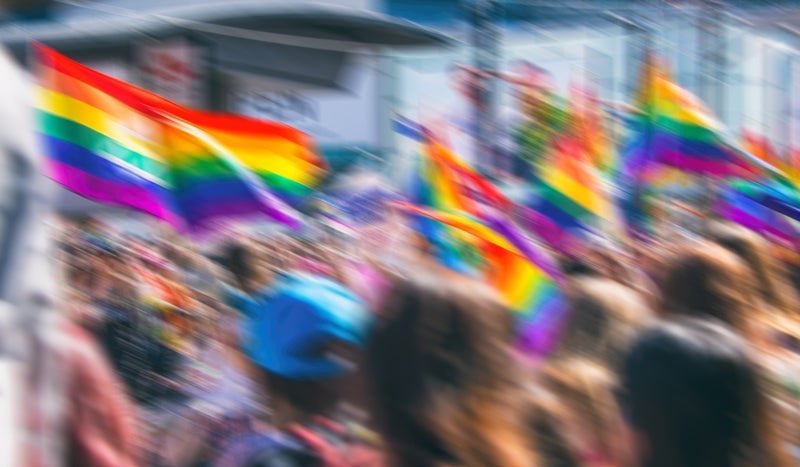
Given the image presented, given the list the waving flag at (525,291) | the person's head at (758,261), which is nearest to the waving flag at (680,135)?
the person's head at (758,261)

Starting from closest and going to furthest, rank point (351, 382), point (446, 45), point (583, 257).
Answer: point (351, 382), point (583, 257), point (446, 45)

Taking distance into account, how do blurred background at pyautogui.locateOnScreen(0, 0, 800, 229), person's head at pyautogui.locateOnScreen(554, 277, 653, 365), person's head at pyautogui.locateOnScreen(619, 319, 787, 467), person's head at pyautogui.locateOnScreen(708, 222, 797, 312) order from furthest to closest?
blurred background at pyautogui.locateOnScreen(0, 0, 800, 229) < person's head at pyautogui.locateOnScreen(708, 222, 797, 312) < person's head at pyautogui.locateOnScreen(554, 277, 653, 365) < person's head at pyautogui.locateOnScreen(619, 319, 787, 467)

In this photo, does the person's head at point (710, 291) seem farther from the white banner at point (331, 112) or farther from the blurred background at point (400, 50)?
the white banner at point (331, 112)

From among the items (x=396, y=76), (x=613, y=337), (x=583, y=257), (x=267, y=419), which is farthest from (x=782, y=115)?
(x=267, y=419)

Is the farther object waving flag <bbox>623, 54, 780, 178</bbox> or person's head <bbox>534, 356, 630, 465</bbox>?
waving flag <bbox>623, 54, 780, 178</bbox>

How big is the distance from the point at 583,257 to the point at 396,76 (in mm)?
Answer: 6921

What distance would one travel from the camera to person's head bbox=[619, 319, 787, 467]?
2.39m

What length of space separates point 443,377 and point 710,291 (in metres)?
1.29

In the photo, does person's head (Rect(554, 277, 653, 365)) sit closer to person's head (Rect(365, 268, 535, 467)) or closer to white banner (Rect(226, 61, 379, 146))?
person's head (Rect(365, 268, 535, 467))

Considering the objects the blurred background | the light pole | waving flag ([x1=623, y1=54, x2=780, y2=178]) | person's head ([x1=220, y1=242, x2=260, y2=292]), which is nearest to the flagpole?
the blurred background

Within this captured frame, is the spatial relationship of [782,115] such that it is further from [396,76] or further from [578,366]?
Answer: [578,366]

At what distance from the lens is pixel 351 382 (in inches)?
106

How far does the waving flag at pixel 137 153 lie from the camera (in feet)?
16.1

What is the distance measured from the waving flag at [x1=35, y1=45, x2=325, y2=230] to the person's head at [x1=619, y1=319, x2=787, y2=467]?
2924 mm
